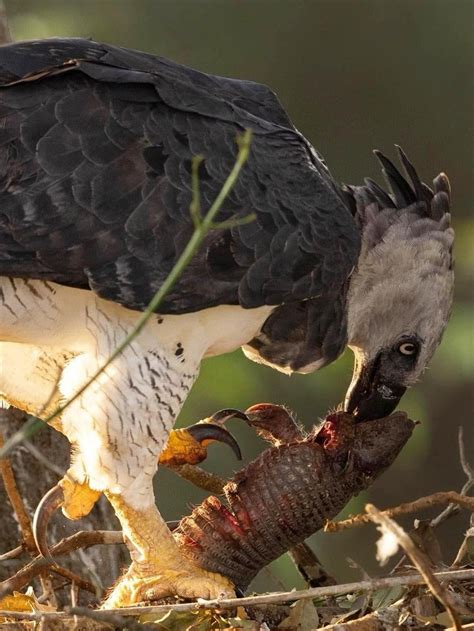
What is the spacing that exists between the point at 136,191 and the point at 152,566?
1.51 m

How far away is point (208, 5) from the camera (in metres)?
12.2

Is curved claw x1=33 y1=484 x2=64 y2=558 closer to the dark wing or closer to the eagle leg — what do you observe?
the eagle leg

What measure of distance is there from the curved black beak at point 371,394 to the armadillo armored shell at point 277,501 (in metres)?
0.55

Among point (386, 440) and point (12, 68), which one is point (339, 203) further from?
point (12, 68)

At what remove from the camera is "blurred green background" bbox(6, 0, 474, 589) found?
34.7 ft

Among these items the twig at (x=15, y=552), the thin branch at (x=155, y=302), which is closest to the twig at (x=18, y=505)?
the twig at (x=15, y=552)

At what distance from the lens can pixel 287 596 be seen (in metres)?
4.67

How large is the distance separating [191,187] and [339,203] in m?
0.77

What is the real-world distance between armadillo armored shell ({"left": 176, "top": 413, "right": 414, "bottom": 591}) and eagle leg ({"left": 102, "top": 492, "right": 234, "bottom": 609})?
2.3 inches

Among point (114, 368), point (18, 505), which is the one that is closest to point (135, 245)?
point (114, 368)

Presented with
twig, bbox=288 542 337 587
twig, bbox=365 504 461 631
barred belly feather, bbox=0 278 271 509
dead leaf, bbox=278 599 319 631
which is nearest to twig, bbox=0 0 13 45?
barred belly feather, bbox=0 278 271 509

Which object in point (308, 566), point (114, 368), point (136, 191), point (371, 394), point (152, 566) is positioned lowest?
point (308, 566)

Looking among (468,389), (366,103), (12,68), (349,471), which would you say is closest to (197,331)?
(349,471)

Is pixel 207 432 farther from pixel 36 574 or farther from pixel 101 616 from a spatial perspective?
pixel 101 616
